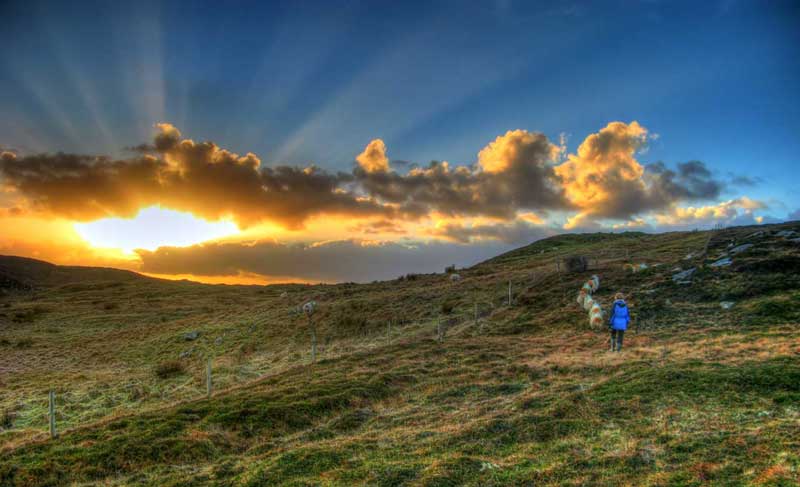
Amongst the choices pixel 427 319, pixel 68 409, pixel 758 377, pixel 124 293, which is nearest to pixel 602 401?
pixel 758 377

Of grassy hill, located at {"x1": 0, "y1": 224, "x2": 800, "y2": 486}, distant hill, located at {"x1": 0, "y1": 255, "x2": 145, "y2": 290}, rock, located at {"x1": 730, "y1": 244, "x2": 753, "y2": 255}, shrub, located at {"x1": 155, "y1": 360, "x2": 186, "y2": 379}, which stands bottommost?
shrub, located at {"x1": 155, "y1": 360, "x2": 186, "y2": 379}

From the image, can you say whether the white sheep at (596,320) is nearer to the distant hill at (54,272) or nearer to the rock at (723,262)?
the rock at (723,262)

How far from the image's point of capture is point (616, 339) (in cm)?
2116

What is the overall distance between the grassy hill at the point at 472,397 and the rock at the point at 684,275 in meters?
0.37

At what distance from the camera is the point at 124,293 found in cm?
8731

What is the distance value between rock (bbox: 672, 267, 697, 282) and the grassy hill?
1.21 ft

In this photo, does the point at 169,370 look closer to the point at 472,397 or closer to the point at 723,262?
the point at 472,397

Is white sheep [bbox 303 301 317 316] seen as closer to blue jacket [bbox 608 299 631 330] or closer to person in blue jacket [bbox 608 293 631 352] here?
person in blue jacket [bbox 608 293 631 352]

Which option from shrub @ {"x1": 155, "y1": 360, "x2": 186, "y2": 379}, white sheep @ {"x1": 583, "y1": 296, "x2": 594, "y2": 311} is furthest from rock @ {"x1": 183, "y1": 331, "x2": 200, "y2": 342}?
white sheep @ {"x1": 583, "y1": 296, "x2": 594, "y2": 311}

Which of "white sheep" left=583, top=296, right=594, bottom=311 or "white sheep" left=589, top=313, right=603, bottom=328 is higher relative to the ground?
"white sheep" left=583, top=296, right=594, bottom=311

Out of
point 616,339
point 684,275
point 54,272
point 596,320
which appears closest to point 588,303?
point 596,320

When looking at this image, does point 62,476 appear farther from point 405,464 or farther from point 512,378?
point 512,378

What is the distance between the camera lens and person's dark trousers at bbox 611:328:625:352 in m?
20.8

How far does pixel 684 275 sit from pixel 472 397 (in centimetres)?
2526
